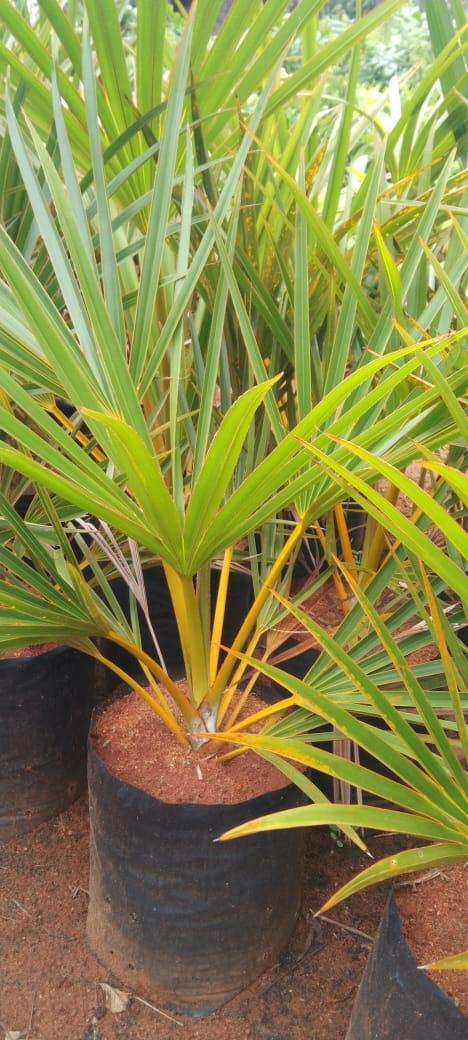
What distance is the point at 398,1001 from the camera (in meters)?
0.66

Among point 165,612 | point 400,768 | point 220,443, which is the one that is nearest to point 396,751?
point 400,768

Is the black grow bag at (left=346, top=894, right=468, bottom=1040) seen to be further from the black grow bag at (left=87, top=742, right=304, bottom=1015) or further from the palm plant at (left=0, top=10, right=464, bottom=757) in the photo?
the palm plant at (left=0, top=10, right=464, bottom=757)

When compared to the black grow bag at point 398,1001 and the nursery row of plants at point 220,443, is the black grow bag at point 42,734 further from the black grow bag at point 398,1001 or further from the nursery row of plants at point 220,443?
the black grow bag at point 398,1001

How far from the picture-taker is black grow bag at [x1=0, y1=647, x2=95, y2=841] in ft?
3.45

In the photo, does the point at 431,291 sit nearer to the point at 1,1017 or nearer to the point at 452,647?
the point at 452,647

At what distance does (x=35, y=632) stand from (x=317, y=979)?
0.55 meters

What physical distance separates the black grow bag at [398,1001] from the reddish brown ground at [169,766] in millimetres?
189

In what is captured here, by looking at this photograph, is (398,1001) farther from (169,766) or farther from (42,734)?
(42,734)

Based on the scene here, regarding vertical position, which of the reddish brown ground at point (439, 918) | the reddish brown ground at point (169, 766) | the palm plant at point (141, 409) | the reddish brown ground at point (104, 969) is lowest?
the reddish brown ground at point (104, 969)

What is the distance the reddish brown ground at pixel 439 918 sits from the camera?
0.64 m

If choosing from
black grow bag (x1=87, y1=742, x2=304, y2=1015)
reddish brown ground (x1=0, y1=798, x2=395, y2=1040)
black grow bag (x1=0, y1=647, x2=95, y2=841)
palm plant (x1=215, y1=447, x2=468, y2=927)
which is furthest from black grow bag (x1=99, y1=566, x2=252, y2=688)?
palm plant (x1=215, y1=447, x2=468, y2=927)

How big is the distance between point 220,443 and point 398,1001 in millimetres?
498

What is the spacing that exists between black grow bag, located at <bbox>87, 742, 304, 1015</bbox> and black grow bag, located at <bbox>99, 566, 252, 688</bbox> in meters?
0.46

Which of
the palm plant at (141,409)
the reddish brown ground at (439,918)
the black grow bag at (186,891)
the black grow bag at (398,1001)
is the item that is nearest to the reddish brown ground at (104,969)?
the black grow bag at (186,891)
